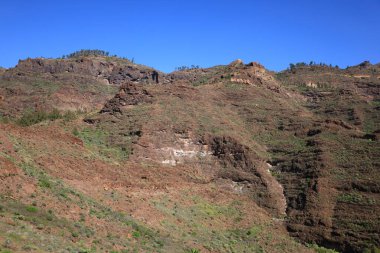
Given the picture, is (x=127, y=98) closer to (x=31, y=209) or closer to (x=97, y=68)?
(x=31, y=209)

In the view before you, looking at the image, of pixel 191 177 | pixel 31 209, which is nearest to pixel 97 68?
pixel 191 177

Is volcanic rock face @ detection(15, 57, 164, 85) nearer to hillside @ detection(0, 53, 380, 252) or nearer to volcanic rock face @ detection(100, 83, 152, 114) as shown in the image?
hillside @ detection(0, 53, 380, 252)

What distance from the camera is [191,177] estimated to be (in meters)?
42.4

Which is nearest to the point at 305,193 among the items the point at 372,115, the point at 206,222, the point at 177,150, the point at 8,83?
the point at 206,222

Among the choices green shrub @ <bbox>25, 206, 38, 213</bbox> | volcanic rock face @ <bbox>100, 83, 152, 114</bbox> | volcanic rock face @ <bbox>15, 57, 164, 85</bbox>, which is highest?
volcanic rock face @ <bbox>15, 57, 164, 85</bbox>

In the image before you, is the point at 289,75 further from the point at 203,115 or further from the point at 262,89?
the point at 203,115

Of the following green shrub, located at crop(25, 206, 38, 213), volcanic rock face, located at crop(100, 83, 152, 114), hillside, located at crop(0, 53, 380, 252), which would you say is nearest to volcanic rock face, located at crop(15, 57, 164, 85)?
hillside, located at crop(0, 53, 380, 252)

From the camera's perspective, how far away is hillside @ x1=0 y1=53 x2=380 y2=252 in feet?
85.6

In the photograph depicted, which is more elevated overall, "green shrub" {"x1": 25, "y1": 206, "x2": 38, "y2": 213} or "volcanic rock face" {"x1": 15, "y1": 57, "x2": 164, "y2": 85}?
"volcanic rock face" {"x1": 15, "y1": 57, "x2": 164, "y2": 85}

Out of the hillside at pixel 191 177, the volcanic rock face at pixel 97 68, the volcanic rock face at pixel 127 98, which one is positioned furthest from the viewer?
the volcanic rock face at pixel 97 68

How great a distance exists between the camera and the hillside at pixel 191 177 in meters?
26.1

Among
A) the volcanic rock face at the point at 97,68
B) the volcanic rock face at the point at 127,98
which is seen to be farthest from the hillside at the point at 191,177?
the volcanic rock face at the point at 97,68

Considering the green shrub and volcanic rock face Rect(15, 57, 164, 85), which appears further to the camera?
volcanic rock face Rect(15, 57, 164, 85)

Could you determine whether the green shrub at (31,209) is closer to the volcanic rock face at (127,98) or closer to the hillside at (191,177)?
the hillside at (191,177)
